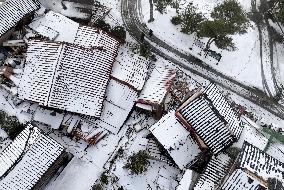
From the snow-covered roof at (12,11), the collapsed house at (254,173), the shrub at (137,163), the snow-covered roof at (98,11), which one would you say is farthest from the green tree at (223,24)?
the snow-covered roof at (12,11)

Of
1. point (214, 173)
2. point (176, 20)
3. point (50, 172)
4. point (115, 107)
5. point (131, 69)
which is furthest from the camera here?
point (176, 20)

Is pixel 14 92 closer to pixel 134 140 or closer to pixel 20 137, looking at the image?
pixel 20 137

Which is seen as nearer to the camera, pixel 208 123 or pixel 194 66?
pixel 208 123

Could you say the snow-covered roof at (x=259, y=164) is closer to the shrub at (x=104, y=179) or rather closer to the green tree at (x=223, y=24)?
the shrub at (x=104, y=179)

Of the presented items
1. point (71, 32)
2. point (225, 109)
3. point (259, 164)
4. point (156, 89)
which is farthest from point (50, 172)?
point (259, 164)

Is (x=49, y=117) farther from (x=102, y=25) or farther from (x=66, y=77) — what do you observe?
(x=102, y=25)

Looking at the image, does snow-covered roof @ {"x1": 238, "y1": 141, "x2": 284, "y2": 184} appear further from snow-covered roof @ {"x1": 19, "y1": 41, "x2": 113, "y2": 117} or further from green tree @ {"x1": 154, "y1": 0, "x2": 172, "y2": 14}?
green tree @ {"x1": 154, "y1": 0, "x2": 172, "y2": 14}
